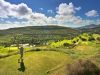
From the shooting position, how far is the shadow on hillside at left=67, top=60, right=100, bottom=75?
3047 cm

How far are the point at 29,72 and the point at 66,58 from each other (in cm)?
1027

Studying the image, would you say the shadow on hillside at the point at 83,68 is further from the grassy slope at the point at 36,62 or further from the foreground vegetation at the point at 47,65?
the grassy slope at the point at 36,62

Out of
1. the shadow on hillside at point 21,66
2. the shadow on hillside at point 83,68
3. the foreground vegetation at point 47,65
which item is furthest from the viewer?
the shadow on hillside at point 21,66

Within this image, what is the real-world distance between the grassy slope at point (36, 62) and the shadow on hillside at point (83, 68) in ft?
14.0

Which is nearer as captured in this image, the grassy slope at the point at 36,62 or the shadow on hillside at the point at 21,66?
the grassy slope at the point at 36,62

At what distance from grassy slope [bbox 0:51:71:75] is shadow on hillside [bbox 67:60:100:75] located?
427 cm

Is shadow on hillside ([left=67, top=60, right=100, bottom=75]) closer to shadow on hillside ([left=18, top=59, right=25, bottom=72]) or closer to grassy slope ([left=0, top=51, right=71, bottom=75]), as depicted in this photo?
grassy slope ([left=0, top=51, right=71, bottom=75])

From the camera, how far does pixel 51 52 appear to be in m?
41.9

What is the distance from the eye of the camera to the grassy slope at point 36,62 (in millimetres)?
32344

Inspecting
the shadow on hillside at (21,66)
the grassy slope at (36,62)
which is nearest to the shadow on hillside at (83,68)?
the grassy slope at (36,62)

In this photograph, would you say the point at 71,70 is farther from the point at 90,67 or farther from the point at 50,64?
the point at 50,64

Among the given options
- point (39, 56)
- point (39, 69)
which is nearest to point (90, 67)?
point (39, 69)

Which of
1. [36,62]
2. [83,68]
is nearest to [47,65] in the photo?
[36,62]

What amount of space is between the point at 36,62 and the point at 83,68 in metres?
9.12
